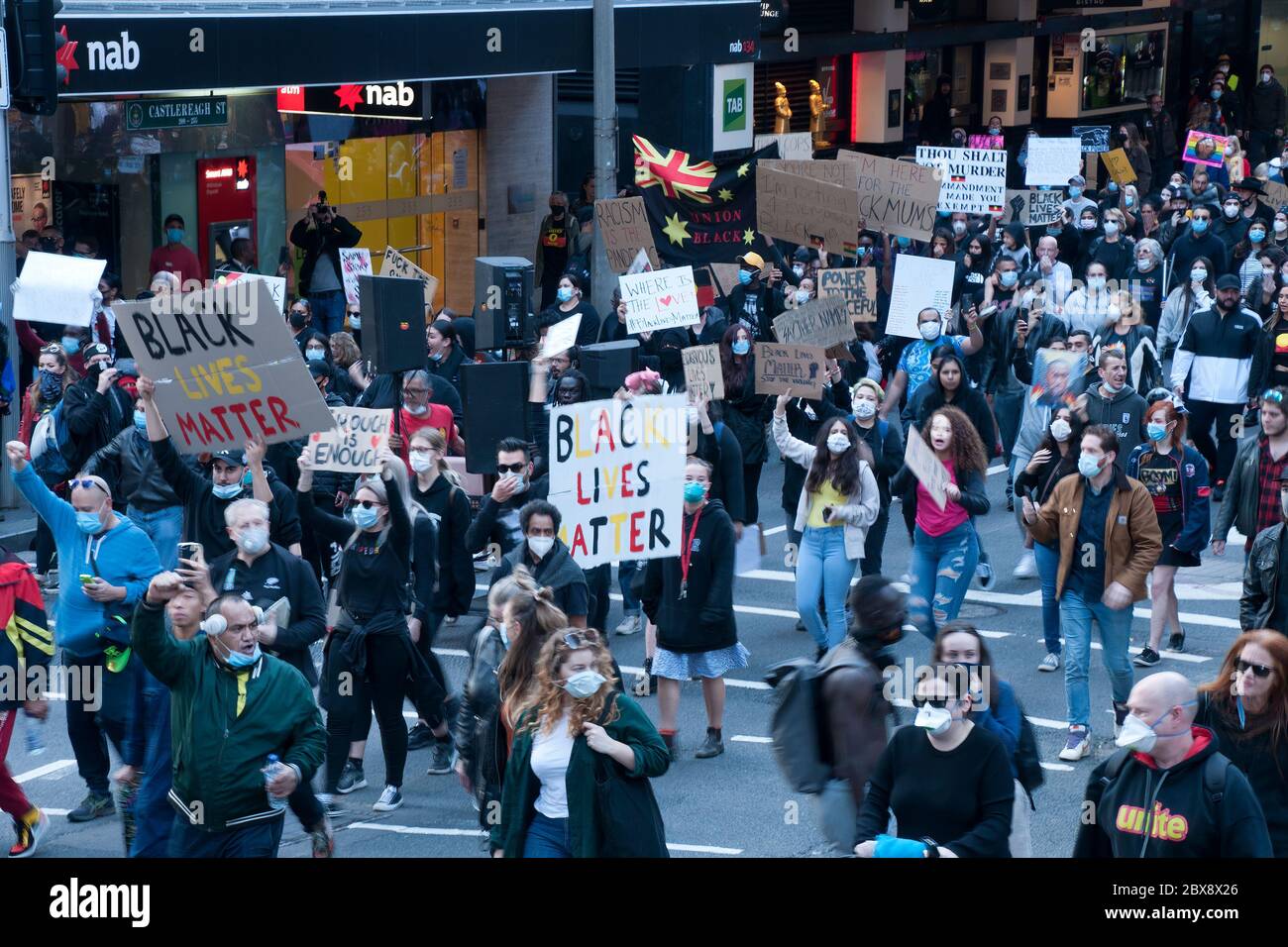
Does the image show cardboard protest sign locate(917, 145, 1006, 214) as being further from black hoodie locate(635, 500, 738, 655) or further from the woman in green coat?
the woman in green coat

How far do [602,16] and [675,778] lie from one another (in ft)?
43.4

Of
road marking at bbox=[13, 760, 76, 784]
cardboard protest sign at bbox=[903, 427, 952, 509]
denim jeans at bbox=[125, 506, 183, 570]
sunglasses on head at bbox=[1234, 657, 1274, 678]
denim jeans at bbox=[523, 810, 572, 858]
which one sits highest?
cardboard protest sign at bbox=[903, 427, 952, 509]

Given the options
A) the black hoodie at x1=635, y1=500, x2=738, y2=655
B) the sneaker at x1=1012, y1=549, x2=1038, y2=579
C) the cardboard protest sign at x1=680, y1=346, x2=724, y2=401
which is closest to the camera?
the black hoodie at x1=635, y1=500, x2=738, y2=655

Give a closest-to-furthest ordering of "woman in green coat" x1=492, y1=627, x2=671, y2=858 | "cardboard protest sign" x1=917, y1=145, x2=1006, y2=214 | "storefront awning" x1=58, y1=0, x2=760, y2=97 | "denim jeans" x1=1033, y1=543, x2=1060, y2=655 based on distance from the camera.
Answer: "woman in green coat" x1=492, y1=627, x2=671, y2=858 < "denim jeans" x1=1033, y1=543, x2=1060, y2=655 < "storefront awning" x1=58, y1=0, x2=760, y2=97 < "cardboard protest sign" x1=917, y1=145, x2=1006, y2=214

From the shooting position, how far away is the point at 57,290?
14.4 m

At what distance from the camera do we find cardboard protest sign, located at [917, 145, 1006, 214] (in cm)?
2172

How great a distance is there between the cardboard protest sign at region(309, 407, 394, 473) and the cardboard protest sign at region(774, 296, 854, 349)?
165 inches

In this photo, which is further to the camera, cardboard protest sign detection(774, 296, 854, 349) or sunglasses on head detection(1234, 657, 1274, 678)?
cardboard protest sign detection(774, 296, 854, 349)

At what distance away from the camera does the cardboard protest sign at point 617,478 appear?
397 inches

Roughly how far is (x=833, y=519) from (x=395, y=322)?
2.90 metres

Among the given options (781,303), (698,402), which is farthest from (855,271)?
(698,402)

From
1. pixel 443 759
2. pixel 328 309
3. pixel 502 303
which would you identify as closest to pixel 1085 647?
pixel 443 759

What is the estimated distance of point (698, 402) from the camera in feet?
42.2

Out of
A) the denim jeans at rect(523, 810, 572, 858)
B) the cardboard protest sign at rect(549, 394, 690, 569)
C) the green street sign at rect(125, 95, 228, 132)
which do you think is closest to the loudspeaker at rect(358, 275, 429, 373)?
the cardboard protest sign at rect(549, 394, 690, 569)
